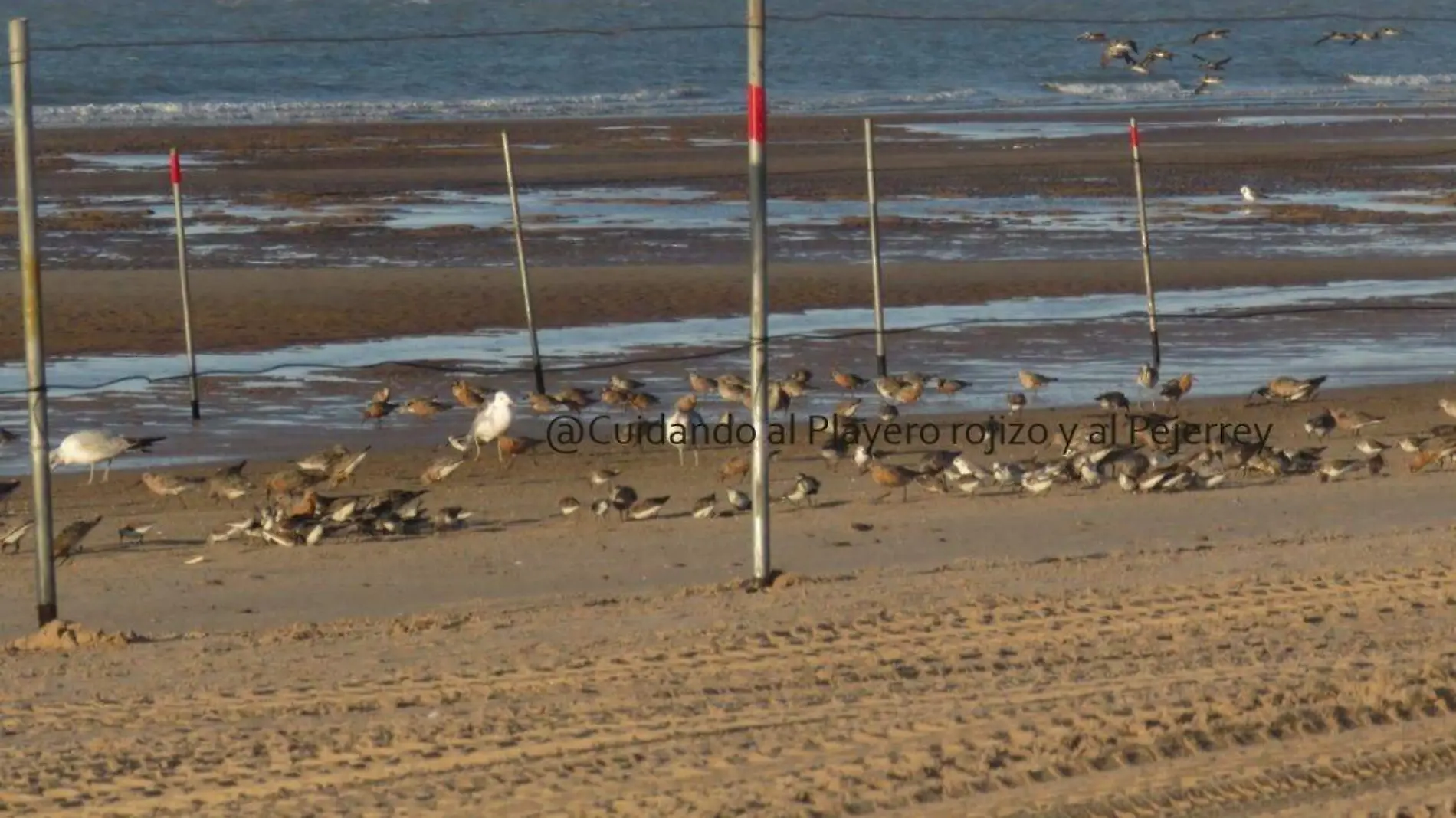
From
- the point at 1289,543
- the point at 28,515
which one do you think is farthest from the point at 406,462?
the point at 1289,543

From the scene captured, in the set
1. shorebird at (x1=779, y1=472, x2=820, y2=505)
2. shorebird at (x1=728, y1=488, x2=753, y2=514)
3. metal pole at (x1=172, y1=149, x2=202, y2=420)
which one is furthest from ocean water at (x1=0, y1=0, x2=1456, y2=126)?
shorebird at (x1=728, y1=488, x2=753, y2=514)

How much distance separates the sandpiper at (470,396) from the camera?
57.5 ft

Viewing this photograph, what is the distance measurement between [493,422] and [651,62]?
55.3m

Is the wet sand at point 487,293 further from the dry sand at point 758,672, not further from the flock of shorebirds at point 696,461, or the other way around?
the dry sand at point 758,672

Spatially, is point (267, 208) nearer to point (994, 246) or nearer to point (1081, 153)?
point (994, 246)

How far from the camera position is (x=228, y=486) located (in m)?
14.2

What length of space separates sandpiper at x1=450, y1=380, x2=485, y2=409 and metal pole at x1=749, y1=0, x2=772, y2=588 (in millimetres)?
6526

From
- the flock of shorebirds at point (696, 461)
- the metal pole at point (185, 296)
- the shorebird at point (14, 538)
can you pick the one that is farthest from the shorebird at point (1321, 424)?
the shorebird at point (14, 538)

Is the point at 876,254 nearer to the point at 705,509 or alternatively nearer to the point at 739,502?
the point at 739,502

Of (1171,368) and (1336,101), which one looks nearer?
(1171,368)

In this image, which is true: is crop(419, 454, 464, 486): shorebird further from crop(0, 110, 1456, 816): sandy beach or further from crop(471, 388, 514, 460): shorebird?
crop(471, 388, 514, 460): shorebird

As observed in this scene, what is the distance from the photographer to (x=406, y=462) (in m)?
16.0

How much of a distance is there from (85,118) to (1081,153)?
2212cm

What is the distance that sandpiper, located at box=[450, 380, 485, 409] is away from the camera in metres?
17.5
